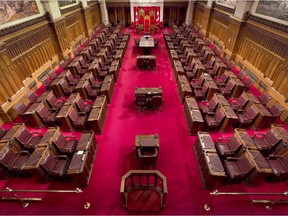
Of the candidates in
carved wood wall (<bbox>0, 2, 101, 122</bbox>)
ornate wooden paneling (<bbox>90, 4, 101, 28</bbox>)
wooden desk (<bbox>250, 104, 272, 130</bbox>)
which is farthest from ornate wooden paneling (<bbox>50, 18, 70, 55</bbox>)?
wooden desk (<bbox>250, 104, 272, 130</bbox>)

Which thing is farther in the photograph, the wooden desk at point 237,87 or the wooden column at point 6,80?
the wooden desk at point 237,87

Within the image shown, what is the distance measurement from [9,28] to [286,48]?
461 inches

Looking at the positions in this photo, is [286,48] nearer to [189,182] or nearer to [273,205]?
[273,205]

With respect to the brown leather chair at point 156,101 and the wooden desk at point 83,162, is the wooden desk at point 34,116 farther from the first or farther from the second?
the brown leather chair at point 156,101

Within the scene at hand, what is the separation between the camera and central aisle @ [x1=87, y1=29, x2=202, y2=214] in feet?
15.0

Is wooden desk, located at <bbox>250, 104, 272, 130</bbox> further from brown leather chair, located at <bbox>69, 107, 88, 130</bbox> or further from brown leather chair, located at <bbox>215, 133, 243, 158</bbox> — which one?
brown leather chair, located at <bbox>69, 107, 88, 130</bbox>

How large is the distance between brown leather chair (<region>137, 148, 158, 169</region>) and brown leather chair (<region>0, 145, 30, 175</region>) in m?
3.12

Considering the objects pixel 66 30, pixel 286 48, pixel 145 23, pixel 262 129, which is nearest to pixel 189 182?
pixel 262 129

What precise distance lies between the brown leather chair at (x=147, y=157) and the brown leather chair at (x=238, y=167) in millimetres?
1967

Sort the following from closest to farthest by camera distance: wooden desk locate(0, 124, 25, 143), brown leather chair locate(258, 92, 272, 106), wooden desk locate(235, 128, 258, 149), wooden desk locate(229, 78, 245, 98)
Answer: wooden desk locate(235, 128, 258, 149) → wooden desk locate(0, 124, 25, 143) → brown leather chair locate(258, 92, 272, 106) → wooden desk locate(229, 78, 245, 98)

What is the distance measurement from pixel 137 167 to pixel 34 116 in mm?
4188

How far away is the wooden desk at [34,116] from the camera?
6370 millimetres

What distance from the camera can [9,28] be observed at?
293 inches

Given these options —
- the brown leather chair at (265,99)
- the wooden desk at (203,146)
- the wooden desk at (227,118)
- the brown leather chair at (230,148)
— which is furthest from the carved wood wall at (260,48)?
the wooden desk at (203,146)
